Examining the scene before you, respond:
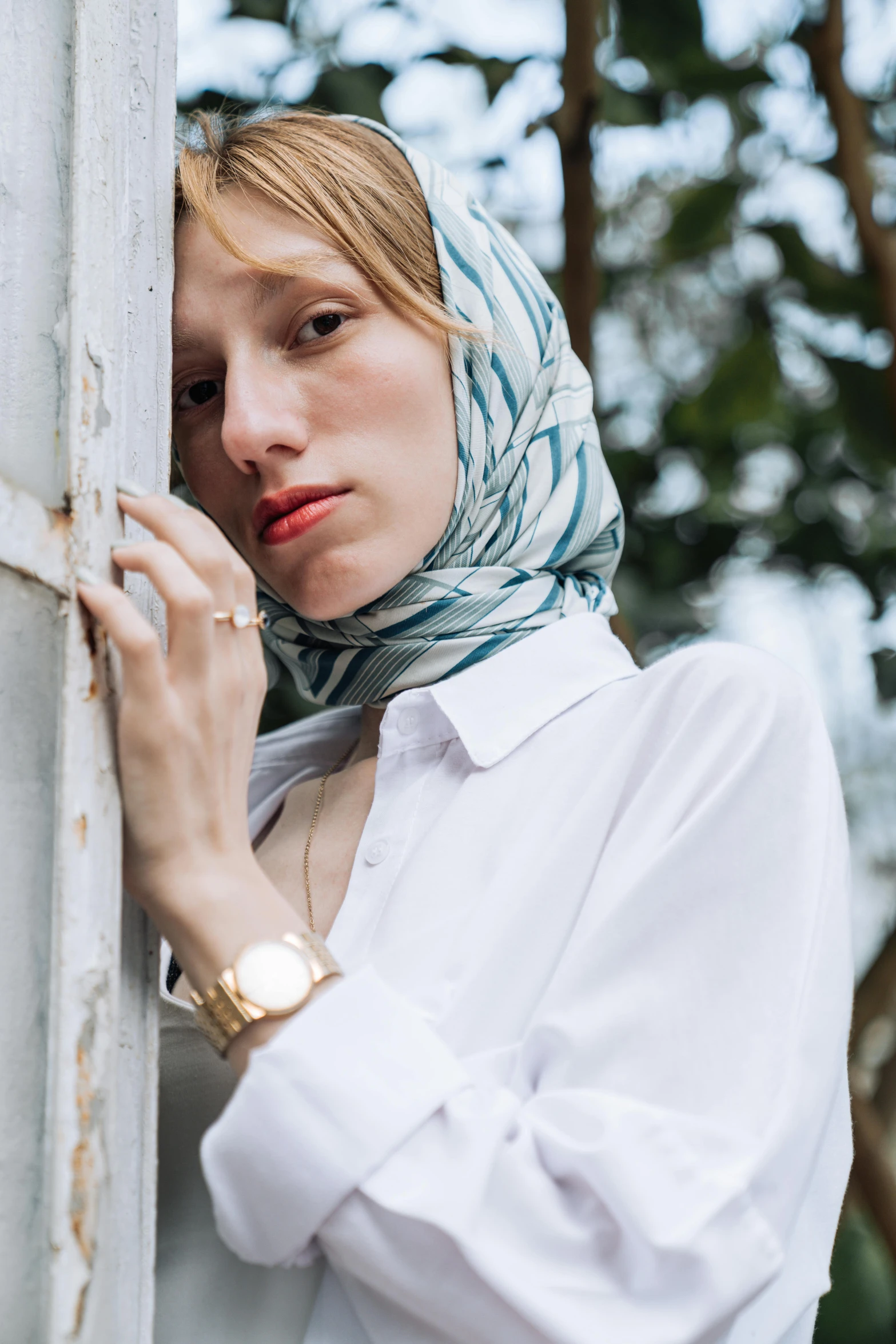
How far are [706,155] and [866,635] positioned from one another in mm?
1069

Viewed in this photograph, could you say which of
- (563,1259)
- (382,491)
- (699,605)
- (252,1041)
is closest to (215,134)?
(382,491)

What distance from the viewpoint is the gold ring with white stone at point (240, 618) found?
0.78 metres

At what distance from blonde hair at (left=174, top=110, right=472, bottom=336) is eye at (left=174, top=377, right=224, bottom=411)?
0.47 feet

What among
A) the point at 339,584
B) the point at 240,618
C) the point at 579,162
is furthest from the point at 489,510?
the point at 579,162

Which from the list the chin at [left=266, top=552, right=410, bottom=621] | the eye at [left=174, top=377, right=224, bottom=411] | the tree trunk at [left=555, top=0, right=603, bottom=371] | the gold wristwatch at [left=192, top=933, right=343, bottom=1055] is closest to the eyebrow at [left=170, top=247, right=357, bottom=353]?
the eye at [left=174, top=377, right=224, bottom=411]

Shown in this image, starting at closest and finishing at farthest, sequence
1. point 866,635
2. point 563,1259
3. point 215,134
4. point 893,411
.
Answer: point 563,1259 < point 215,134 < point 893,411 < point 866,635

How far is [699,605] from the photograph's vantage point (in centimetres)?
241

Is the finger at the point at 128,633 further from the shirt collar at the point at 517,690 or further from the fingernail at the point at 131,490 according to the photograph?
the shirt collar at the point at 517,690

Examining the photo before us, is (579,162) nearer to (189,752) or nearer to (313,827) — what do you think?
(313,827)

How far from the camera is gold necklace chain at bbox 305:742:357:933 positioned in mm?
1126

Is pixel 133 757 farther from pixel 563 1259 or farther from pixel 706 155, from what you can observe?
pixel 706 155

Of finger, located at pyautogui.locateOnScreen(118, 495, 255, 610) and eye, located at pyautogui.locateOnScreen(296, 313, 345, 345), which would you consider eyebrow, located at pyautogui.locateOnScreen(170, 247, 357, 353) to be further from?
finger, located at pyautogui.locateOnScreen(118, 495, 255, 610)

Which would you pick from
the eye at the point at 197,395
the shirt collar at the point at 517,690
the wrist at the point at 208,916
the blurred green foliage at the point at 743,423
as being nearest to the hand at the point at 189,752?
the wrist at the point at 208,916

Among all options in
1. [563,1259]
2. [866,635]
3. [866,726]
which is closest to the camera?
[563,1259]
